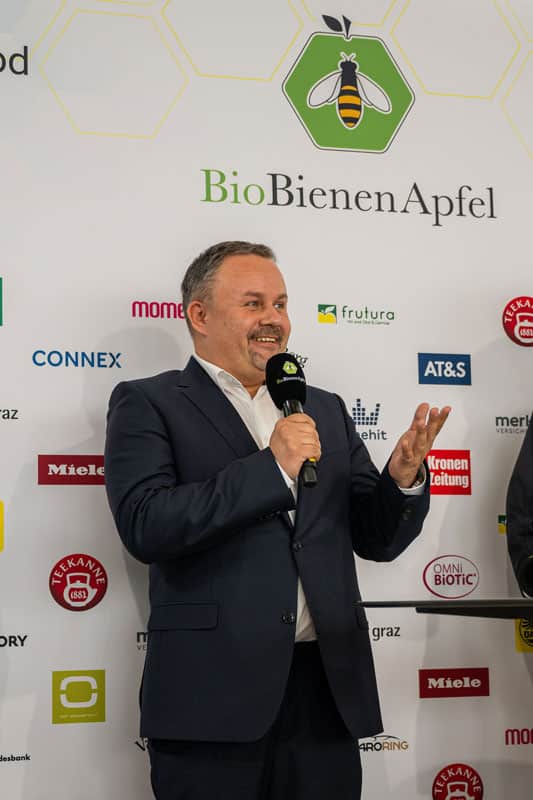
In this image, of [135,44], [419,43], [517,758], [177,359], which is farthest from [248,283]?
[517,758]

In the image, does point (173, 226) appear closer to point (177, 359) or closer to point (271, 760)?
point (177, 359)

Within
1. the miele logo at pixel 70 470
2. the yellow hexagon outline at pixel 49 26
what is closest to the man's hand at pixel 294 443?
the miele logo at pixel 70 470

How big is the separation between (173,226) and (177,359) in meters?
0.43

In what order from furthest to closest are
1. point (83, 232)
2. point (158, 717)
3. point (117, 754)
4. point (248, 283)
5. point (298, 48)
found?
point (298, 48) → point (83, 232) → point (117, 754) → point (248, 283) → point (158, 717)

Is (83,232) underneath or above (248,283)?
above

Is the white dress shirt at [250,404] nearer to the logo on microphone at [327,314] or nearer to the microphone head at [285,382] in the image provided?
the microphone head at [285,382]

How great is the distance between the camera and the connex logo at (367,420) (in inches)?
129

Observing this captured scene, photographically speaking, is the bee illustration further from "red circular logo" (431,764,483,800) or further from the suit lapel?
"red circular logo" (431,764,483,800)

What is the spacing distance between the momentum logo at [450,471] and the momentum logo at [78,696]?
1.22 m

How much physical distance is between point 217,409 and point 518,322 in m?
1.34

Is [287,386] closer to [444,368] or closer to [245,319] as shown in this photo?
[245,319]

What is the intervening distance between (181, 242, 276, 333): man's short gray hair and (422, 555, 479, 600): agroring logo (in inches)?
45.2

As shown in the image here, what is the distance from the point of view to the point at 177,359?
315 cm

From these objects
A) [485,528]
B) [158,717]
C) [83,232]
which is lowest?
[158,717]
